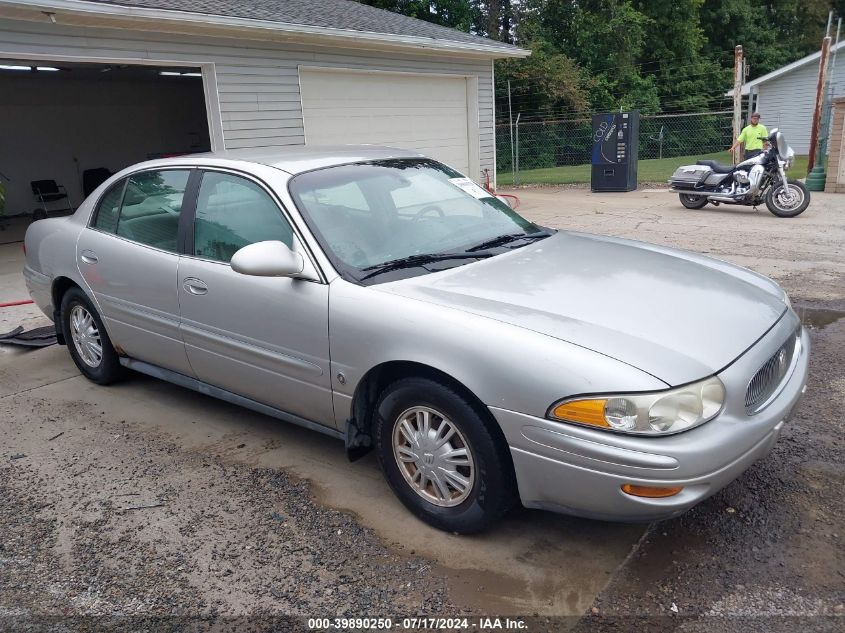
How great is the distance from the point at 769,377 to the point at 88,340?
166 inches

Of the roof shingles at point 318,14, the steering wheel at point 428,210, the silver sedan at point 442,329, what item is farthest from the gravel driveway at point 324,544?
the roof shingles at point 318,14

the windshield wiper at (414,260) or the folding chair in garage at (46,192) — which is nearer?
the windshield wiper at (414,260)

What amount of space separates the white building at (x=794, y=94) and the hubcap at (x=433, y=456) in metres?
30.3

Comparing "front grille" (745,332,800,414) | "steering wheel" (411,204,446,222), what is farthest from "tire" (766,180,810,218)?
"steering wheel" (411,204,446,222)

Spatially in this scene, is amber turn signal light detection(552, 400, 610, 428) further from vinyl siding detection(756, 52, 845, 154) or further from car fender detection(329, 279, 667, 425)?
vinyl siding detection(756, 52, 845, 154)

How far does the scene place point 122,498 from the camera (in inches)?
136

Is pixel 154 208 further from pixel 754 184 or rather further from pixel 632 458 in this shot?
pixel 754 184

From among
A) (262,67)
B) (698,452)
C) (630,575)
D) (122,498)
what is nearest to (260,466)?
(122,498)

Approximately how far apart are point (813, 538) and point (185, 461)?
3029 mm

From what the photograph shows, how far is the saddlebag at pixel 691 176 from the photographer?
41.4 ft

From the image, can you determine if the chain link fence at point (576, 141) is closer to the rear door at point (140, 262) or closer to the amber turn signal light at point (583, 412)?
the rear door at point (140, 262)

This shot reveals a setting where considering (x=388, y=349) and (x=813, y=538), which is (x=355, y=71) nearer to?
(x=388, y=349)

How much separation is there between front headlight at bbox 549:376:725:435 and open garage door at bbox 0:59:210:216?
49.2ft

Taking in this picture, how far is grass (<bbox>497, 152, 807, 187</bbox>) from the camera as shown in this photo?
802 inches
